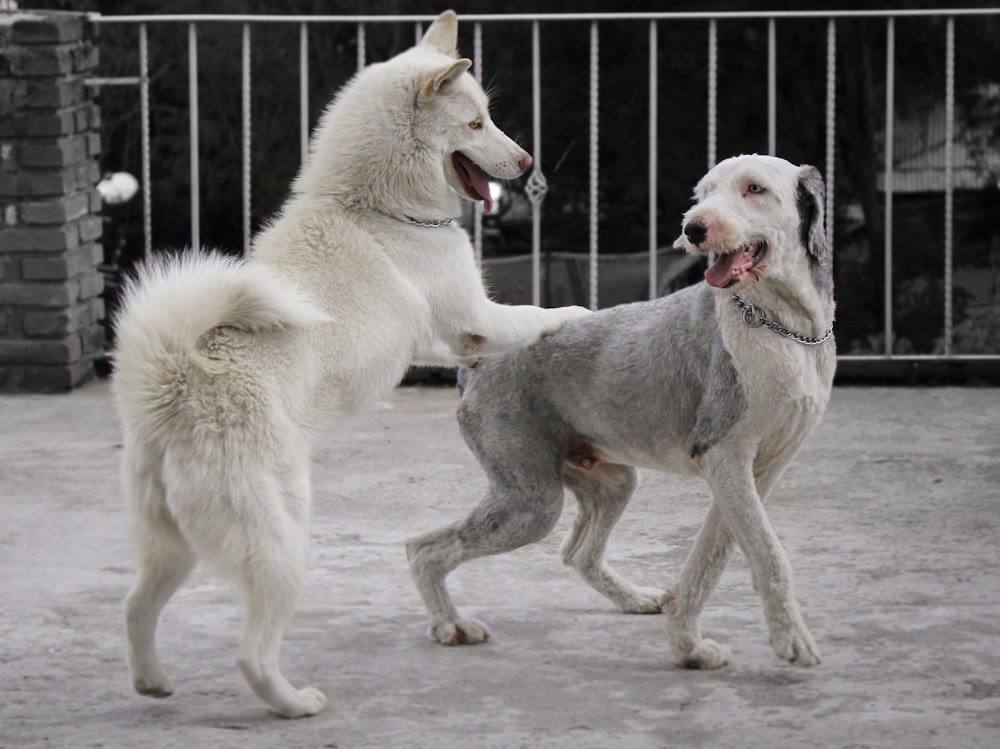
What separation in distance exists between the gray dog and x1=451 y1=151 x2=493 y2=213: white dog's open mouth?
0.41 metres

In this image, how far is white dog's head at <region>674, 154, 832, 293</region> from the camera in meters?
4.15

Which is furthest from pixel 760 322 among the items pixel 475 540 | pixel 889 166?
pixel 889 166

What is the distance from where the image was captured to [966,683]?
4246 mm

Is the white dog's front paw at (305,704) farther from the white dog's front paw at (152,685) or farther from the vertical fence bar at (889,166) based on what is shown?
the vertical fence bar at (889,166)

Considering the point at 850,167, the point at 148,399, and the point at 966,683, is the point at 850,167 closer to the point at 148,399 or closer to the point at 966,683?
the point at 966,683

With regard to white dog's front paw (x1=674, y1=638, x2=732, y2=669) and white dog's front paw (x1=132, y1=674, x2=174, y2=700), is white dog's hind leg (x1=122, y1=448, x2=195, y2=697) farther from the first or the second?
white dog's front paw (x1=674, y1=638, x2=732, y2=669)

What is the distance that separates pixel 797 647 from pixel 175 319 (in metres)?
1.61

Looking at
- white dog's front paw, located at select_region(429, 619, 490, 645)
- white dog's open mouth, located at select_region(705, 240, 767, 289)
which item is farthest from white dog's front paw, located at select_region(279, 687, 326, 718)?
white dog's open mouth, located at select_region(705, 240, 767, 289)

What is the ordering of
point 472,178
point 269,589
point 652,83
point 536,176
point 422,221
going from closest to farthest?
point 269,589
point 422,221
point 472,178
point 652,83
point 536,176

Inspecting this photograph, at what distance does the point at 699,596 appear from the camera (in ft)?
14.7

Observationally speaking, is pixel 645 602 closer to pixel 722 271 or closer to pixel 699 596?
Result: pixel 699 596

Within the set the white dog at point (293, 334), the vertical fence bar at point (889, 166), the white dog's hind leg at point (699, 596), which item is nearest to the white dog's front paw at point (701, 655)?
the white dog's hind leg at point (699, 596)

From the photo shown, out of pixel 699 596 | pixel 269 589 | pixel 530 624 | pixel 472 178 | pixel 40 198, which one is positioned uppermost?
pixel 472 178

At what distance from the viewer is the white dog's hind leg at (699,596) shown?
4406 millimetres
